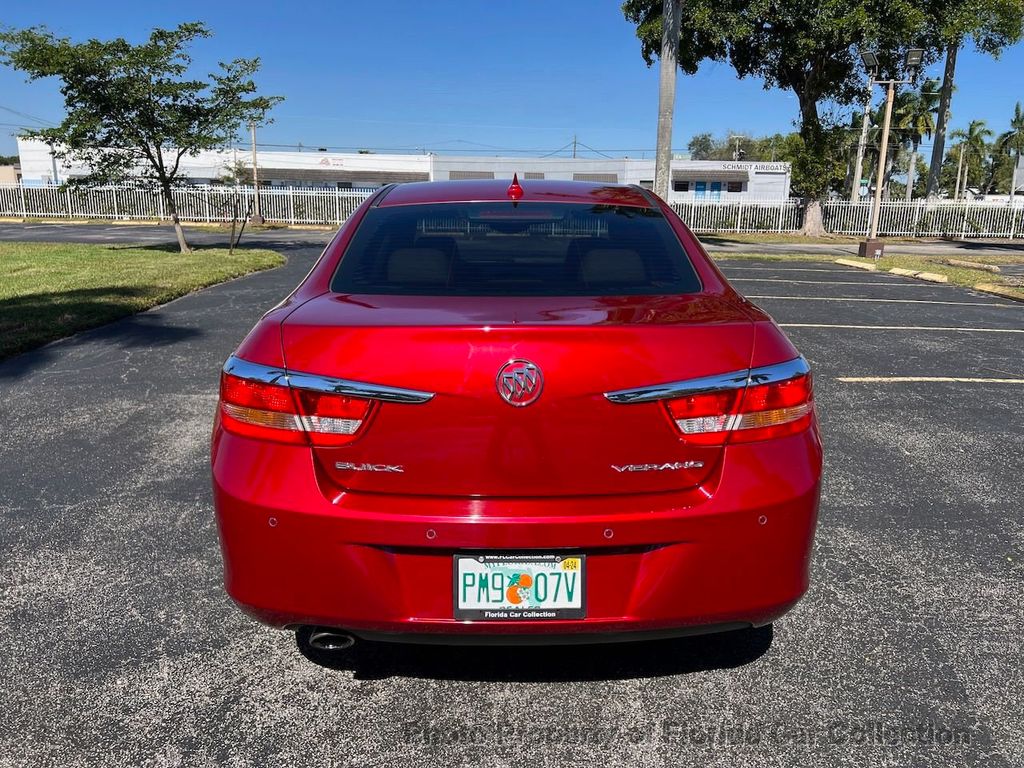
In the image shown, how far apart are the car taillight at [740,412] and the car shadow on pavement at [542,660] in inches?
36.5

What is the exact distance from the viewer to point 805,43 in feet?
79.7

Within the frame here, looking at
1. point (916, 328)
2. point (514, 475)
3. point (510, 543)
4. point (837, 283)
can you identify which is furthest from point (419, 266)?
point (837, 283)

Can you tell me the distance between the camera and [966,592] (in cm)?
309

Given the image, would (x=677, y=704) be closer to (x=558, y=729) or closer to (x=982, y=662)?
(x=558, y=729)

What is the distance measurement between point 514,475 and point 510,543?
18 cm

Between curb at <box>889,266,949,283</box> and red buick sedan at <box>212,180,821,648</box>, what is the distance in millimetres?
14629

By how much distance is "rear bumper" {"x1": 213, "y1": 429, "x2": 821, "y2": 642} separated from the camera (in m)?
2.01

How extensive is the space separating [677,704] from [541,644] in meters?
0.59

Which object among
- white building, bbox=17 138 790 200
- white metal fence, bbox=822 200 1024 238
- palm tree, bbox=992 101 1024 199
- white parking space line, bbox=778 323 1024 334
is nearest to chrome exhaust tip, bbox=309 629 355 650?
white parking space line, bbox=778 323 1024 334

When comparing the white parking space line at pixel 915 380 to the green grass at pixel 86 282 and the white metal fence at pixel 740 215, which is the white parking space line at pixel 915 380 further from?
the white metal fence at pixel 740 215

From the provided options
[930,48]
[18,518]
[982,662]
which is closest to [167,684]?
[18,518]

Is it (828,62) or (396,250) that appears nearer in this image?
(396,250)

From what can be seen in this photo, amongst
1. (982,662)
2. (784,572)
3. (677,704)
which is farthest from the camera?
(982,662)

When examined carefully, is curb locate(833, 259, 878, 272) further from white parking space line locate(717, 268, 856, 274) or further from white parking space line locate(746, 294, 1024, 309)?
white parking space line locate(746, 294, 1024, 309)
